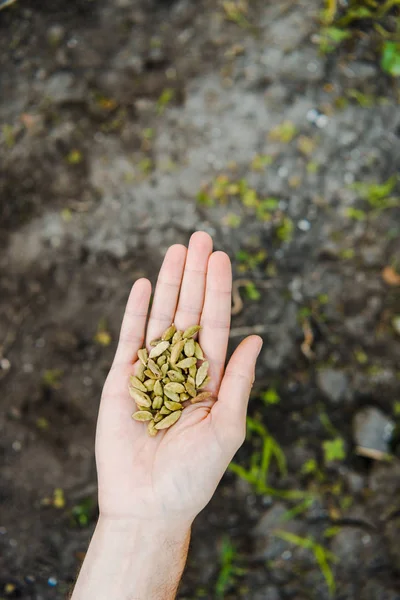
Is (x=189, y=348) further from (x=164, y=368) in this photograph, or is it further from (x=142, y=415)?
(x=142, y=415)

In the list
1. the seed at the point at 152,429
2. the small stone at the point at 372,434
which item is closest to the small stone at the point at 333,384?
the small stone at the point at 372,434

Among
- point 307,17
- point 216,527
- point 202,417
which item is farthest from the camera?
point 307,17

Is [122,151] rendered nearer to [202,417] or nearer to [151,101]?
[151,101]

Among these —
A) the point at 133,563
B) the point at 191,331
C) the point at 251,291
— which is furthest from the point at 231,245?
the point at 133,563

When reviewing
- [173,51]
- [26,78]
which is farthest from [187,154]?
[26,78]

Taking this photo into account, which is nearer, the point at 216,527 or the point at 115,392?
the point at 115,392

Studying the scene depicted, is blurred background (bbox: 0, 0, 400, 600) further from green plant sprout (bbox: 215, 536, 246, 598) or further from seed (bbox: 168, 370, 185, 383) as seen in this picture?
seed (bbox: 168, 370, 185, 383)

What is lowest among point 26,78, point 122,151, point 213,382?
point 213,382
